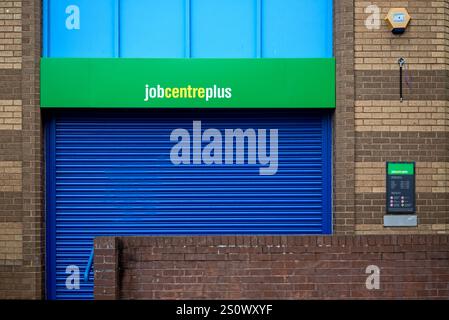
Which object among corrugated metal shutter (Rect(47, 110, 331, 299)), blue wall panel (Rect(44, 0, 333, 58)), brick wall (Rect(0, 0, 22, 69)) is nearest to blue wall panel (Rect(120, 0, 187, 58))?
blue wall panel (Rect(44, 0, 333, 58))

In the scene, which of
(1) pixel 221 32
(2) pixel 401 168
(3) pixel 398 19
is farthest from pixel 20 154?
(3) pixel 398 19

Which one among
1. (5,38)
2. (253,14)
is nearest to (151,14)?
(253,14)

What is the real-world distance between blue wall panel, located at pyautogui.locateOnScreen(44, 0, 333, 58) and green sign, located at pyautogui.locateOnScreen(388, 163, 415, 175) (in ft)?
6.98

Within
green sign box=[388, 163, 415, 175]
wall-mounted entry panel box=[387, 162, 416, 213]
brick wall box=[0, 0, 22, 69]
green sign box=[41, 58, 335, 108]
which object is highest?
brick wall box=[0, 0, 22, 69]

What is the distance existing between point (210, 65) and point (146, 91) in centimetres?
111

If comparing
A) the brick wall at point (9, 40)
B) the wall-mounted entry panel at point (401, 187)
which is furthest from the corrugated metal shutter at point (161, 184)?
the brick wall at point (9, 40)

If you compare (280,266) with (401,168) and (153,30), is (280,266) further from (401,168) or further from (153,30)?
(153,30)

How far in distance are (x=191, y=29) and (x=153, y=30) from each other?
629 mm

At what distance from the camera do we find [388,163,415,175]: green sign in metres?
9.99

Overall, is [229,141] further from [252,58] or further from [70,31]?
[70,31]

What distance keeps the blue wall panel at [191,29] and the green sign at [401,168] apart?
6.98 ft

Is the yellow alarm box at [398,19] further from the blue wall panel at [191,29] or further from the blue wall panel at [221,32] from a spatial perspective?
the blue wall panel at [221,32]

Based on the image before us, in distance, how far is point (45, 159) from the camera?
1026 cm

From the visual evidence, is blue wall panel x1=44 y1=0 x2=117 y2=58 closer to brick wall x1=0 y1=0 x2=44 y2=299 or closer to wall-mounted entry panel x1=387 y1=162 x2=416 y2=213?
brick wall x1=0 y1=0 x2=44 y2=299
